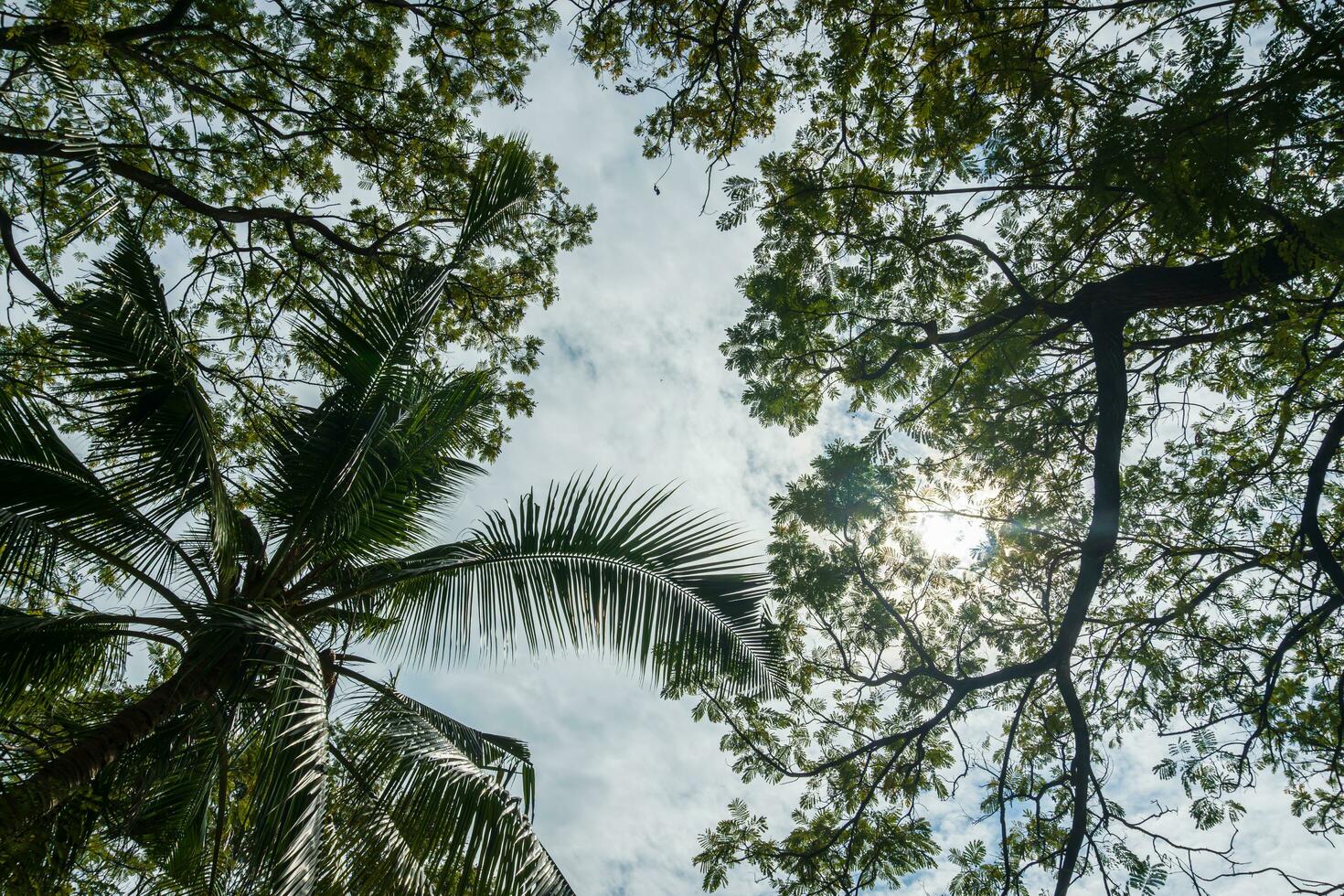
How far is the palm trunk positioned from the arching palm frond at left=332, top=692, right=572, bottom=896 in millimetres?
1240

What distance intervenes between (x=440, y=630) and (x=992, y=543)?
17.8ft

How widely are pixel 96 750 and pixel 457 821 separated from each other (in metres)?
1.89

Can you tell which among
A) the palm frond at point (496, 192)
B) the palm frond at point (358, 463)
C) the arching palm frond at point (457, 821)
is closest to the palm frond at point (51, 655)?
the palm frond at point (358, 463)

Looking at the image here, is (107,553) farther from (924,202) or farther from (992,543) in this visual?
(992,543)

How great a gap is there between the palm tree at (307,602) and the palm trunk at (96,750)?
1cm

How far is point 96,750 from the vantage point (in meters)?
3.44

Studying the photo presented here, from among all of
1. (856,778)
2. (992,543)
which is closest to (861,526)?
(992,543)

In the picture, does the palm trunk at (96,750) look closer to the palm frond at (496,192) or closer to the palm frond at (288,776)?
the palm frond at (288,776)

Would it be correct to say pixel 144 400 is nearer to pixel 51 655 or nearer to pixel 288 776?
pixel 51 655

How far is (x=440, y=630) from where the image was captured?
189 inches

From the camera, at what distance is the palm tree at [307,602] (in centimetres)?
333

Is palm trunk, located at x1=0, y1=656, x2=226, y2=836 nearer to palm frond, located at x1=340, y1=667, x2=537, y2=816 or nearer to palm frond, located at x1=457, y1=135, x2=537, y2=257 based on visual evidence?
palm frond, located at x1=340, y1=667, x2=537, y2=816

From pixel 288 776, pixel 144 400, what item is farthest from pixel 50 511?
pixel 288 776

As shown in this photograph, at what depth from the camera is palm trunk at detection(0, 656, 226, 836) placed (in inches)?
121
